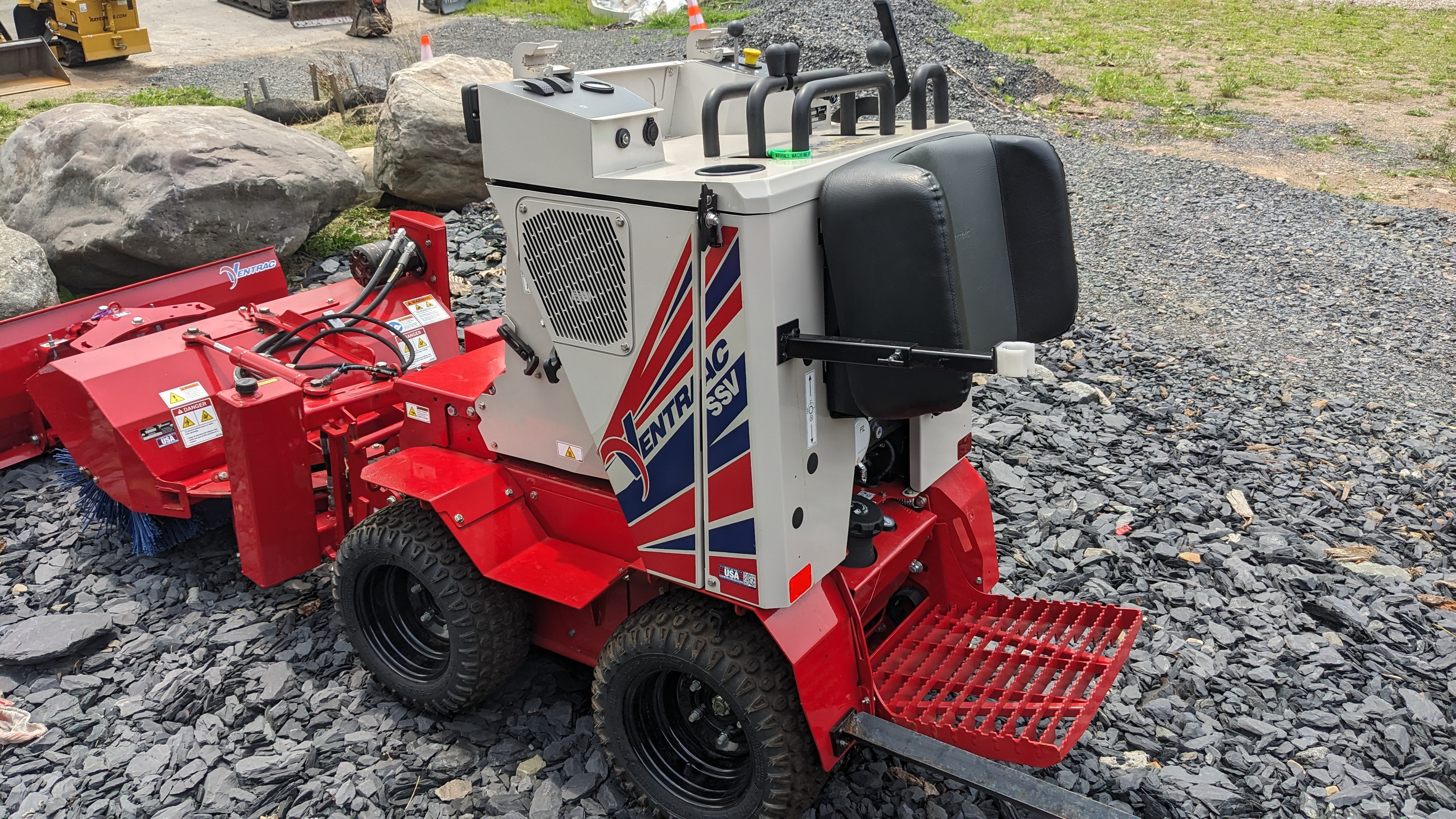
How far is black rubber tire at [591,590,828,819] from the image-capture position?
9.84 ft

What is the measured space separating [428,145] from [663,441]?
6.10 meters

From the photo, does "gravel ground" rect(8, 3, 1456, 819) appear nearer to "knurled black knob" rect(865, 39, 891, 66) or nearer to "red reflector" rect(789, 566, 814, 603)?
"red reflector" rect(789, 566, 814, 603)

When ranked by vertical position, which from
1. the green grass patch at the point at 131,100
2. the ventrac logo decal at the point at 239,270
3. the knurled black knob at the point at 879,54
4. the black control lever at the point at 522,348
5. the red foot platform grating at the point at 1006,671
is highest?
the knurled black knob at the point at 879,54

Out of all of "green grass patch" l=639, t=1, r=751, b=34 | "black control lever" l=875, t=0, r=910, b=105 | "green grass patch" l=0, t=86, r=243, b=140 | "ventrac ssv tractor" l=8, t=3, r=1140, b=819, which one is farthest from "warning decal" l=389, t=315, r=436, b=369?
"green grass patch" l=639, t=1, r=751, b=34

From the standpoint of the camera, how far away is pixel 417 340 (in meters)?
5.30

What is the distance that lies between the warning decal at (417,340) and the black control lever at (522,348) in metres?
2.03

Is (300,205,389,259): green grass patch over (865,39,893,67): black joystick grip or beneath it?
beneath

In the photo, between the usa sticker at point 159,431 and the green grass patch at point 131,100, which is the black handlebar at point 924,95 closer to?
the usa sticker at point 159,431

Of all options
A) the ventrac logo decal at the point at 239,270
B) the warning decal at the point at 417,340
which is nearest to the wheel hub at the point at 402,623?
the warning decal at the point at 417,340

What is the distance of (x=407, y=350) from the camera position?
199 inches

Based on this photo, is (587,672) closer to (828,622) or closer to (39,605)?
(828,622)

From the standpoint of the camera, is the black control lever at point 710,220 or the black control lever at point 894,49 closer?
the black control lever at point 710,220

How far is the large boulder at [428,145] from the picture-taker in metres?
8.21

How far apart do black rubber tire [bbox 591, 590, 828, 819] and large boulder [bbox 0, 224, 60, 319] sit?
4640 mm
